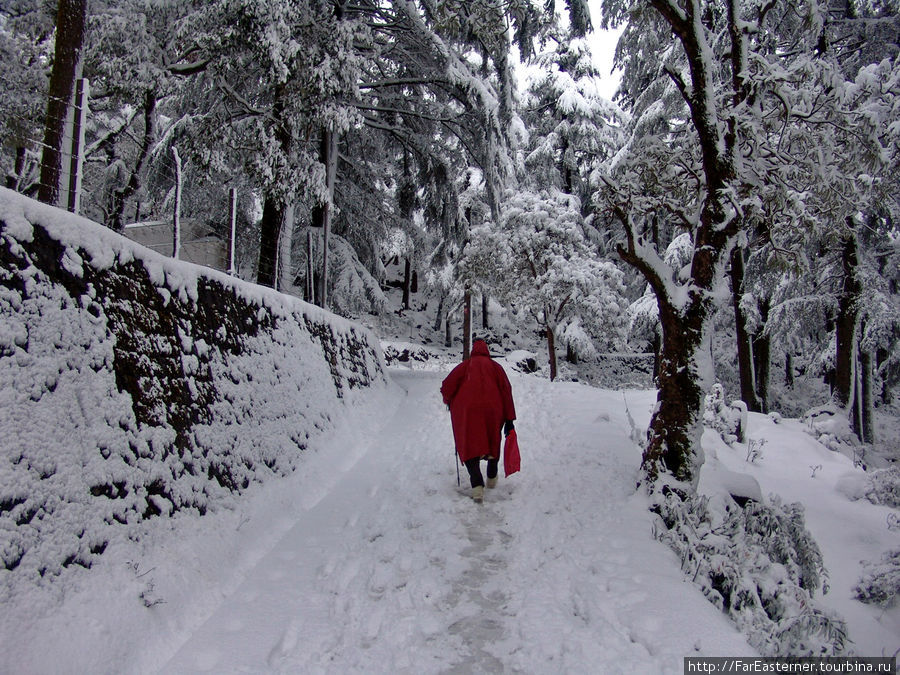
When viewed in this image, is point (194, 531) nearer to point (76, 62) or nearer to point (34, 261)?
point (34, 261)

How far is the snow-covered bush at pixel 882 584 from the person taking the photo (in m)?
4.68

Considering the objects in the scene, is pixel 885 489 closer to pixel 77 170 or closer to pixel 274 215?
pixel 77 170

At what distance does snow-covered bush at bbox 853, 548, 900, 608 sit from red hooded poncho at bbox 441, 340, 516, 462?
144 inches

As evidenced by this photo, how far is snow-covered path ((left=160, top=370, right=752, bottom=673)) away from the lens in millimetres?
→ 2910

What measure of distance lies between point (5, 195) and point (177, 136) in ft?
28.5

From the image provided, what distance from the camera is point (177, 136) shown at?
10445 mm

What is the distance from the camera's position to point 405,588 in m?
3.69

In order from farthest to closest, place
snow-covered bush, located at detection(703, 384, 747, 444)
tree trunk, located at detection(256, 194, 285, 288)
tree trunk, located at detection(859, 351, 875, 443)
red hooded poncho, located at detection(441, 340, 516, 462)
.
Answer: tree trunk, located at detection(859, 351, 875, 443), tree trunk, located at detection(256, 194, 285, 288), snow-covered bush, located at detection(703, 384, 747, 444), red hooded poncho, located at detection(441, 340, 516, 462)

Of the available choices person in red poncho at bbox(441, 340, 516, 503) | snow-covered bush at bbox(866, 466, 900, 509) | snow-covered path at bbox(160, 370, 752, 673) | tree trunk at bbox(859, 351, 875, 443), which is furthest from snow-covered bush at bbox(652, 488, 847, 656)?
tree trunk at bbox(859, 351, 875, 443)

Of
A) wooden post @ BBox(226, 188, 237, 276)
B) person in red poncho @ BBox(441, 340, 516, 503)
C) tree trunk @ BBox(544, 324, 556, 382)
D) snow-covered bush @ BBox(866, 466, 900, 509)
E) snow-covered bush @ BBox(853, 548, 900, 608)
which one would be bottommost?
snow-covered bush @ BBox(853, 548, 900, 608)

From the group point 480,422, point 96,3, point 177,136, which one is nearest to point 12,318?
point 480,422

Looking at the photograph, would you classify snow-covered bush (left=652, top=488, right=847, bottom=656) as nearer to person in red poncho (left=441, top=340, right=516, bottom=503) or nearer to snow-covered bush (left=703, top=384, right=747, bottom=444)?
person in red poncho (left=441, top=340, right=516, bottom=503)

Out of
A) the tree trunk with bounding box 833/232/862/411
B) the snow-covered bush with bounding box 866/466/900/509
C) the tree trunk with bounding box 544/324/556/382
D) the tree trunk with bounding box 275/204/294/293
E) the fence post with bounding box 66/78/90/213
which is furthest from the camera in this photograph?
the tree trunk with bounding box 544/324/556/382

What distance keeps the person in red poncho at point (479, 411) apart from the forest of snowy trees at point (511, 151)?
167 cm
